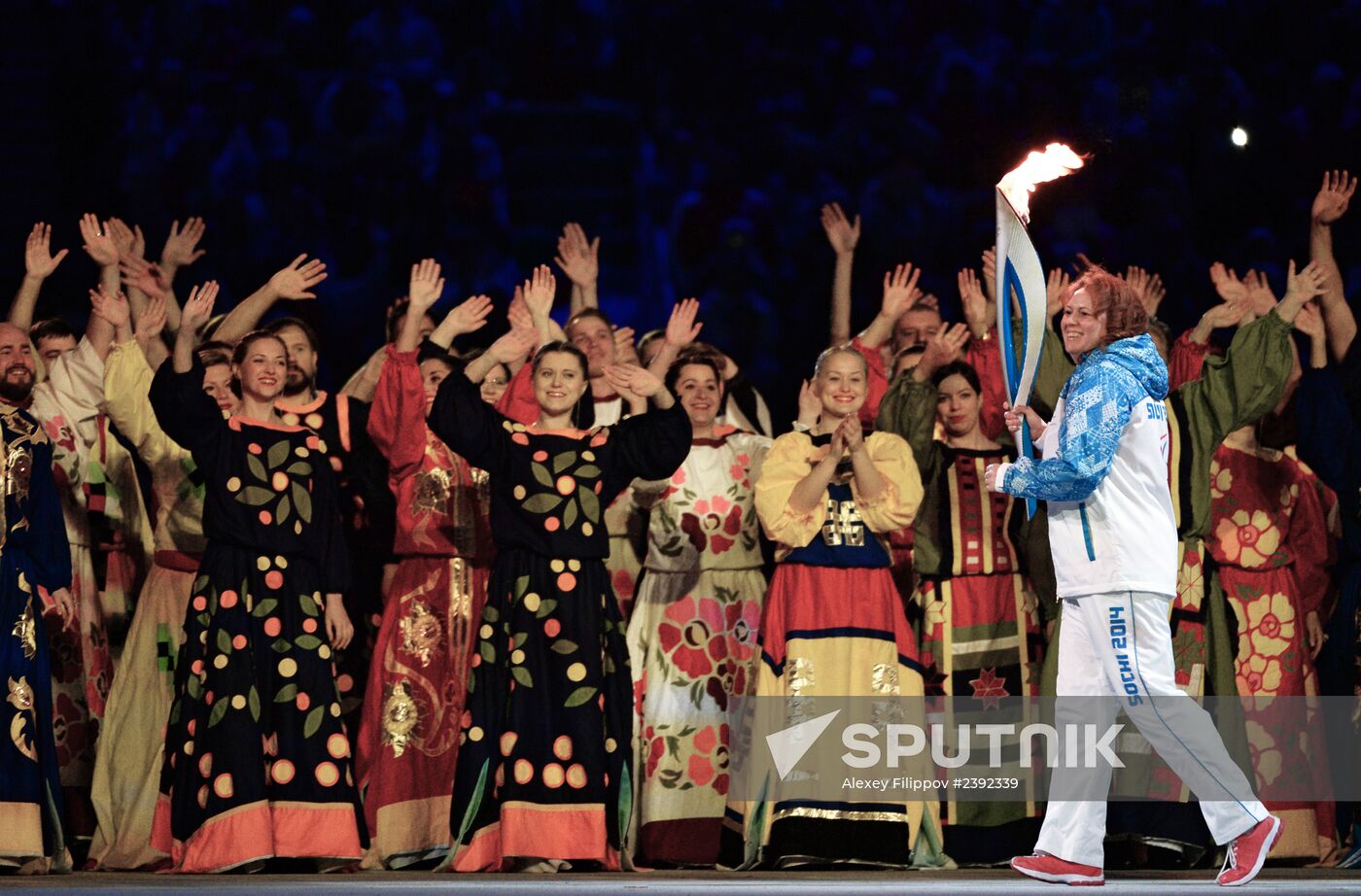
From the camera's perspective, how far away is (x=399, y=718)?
17.7ft

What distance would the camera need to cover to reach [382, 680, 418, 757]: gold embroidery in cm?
538

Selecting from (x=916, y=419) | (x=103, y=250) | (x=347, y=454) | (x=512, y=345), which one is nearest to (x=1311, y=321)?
(x=916, y=419)

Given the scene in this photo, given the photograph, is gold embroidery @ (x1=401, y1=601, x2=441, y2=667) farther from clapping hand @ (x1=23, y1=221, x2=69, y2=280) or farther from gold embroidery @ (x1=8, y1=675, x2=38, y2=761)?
clapping hand @ (x1=23, y1=221, x2=69, y2=280)

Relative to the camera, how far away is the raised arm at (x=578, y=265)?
617 centimetres

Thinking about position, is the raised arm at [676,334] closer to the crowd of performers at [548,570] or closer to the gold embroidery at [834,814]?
the crowd of performers at [548,570]

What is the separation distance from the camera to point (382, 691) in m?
5.41

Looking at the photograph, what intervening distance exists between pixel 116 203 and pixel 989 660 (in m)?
3.70

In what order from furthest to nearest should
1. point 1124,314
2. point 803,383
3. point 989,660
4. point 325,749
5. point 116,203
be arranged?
point 116,203
point 803,383
point 989,660
point 325,749
point 1124,314

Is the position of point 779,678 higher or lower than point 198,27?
lower

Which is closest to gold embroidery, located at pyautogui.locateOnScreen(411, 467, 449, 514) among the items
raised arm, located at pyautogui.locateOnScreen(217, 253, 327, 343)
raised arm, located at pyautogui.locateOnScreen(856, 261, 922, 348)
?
raised arm, located at pyautogui.locateOnScreen(217, 253, 327, 343)

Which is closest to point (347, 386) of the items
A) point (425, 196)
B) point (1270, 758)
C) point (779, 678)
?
point (425, 196)

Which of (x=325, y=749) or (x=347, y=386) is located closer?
(x=325, y=749)

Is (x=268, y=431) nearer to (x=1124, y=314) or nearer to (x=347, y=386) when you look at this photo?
(x=347, y=386)

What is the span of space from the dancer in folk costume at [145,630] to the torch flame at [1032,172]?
2521 millimetres
